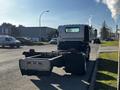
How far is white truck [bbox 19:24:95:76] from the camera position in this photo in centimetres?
1168

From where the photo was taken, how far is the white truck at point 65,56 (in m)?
11.7

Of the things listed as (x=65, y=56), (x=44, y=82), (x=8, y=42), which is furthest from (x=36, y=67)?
(x=8, y=42)

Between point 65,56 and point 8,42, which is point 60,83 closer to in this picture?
point 65,56

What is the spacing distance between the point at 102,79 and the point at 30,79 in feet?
9.19

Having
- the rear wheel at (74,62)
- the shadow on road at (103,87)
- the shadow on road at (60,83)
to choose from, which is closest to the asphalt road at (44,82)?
the shadow on road at (60,83)

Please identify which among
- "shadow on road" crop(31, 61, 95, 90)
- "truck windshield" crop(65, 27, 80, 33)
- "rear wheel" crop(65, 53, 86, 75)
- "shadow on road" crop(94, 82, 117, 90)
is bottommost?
"shadow on road" crop(31, 61, 95, 90)

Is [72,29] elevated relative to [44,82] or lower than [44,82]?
elevated

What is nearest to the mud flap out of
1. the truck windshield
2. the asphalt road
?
the asphalt road

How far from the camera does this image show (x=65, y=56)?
→ 13547 mm

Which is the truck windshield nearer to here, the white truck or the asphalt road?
the white truck

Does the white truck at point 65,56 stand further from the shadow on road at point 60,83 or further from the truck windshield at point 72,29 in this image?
the shadow on road at point 60,83

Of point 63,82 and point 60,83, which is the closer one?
point 60,83

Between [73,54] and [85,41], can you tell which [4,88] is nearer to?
[73,54]

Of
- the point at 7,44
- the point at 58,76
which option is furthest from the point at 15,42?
the point at 58,76
